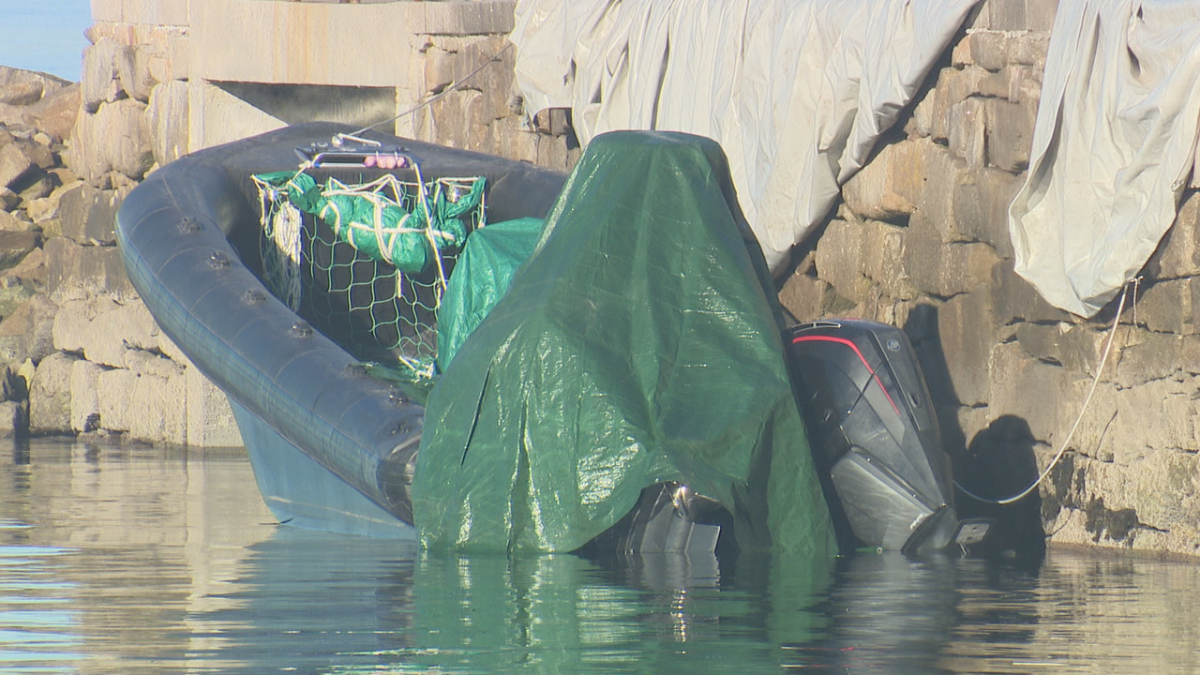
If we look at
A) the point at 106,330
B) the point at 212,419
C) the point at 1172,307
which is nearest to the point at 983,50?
the point at 1172,307

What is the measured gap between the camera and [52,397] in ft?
40.7

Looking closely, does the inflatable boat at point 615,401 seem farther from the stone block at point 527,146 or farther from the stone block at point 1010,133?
the stone block at point 527,146

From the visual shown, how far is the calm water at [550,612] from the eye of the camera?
3680mm

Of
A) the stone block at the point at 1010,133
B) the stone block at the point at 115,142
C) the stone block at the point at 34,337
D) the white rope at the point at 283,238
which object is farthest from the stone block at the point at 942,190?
the stone block at the point at 34,337

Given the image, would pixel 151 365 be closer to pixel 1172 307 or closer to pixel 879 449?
pixel 879 449

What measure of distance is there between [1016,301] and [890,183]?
3.36ft

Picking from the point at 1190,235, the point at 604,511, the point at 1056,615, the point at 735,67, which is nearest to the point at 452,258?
the point at 735,67

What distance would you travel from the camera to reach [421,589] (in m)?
4.75

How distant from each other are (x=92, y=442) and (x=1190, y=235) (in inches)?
322

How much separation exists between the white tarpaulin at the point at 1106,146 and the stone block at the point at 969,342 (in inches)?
20.0

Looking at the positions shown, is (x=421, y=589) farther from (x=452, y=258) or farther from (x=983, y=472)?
(x=452, y=258)

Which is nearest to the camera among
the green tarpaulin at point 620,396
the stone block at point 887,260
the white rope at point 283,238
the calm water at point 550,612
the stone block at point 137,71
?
the calm water at point 550,612

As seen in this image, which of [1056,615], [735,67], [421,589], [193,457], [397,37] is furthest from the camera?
[397,37]

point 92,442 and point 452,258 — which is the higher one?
point 452,258
